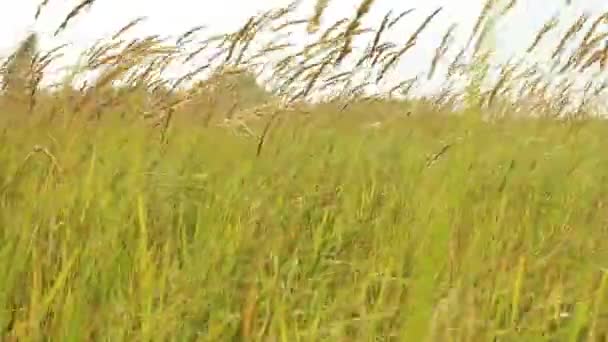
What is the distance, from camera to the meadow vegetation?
1.15 meters

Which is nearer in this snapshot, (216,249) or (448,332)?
(448,332)

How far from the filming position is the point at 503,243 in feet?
5.48

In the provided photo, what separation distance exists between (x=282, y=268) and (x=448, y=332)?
45cm

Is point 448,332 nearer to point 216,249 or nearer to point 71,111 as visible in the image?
point 216,249

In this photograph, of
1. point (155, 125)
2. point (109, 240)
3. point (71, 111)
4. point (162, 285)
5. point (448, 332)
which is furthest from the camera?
point (155, 125)

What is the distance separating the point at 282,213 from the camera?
170 centimetres

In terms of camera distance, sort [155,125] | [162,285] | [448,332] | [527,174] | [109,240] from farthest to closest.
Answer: [527,174]
[155,125]
[109,240]
[162,285]
[448,332]

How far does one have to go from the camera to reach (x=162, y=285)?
1.20 m

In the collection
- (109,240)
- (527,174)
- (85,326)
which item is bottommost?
(85,326)

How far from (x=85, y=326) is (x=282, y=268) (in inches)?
15.9

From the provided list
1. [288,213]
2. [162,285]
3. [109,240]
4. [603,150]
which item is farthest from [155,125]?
[603,150]

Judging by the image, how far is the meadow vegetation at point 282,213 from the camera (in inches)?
45.3

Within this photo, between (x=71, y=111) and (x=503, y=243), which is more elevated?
(x=71, y=111)

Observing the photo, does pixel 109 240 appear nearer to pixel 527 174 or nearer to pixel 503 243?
pixel 503 243
